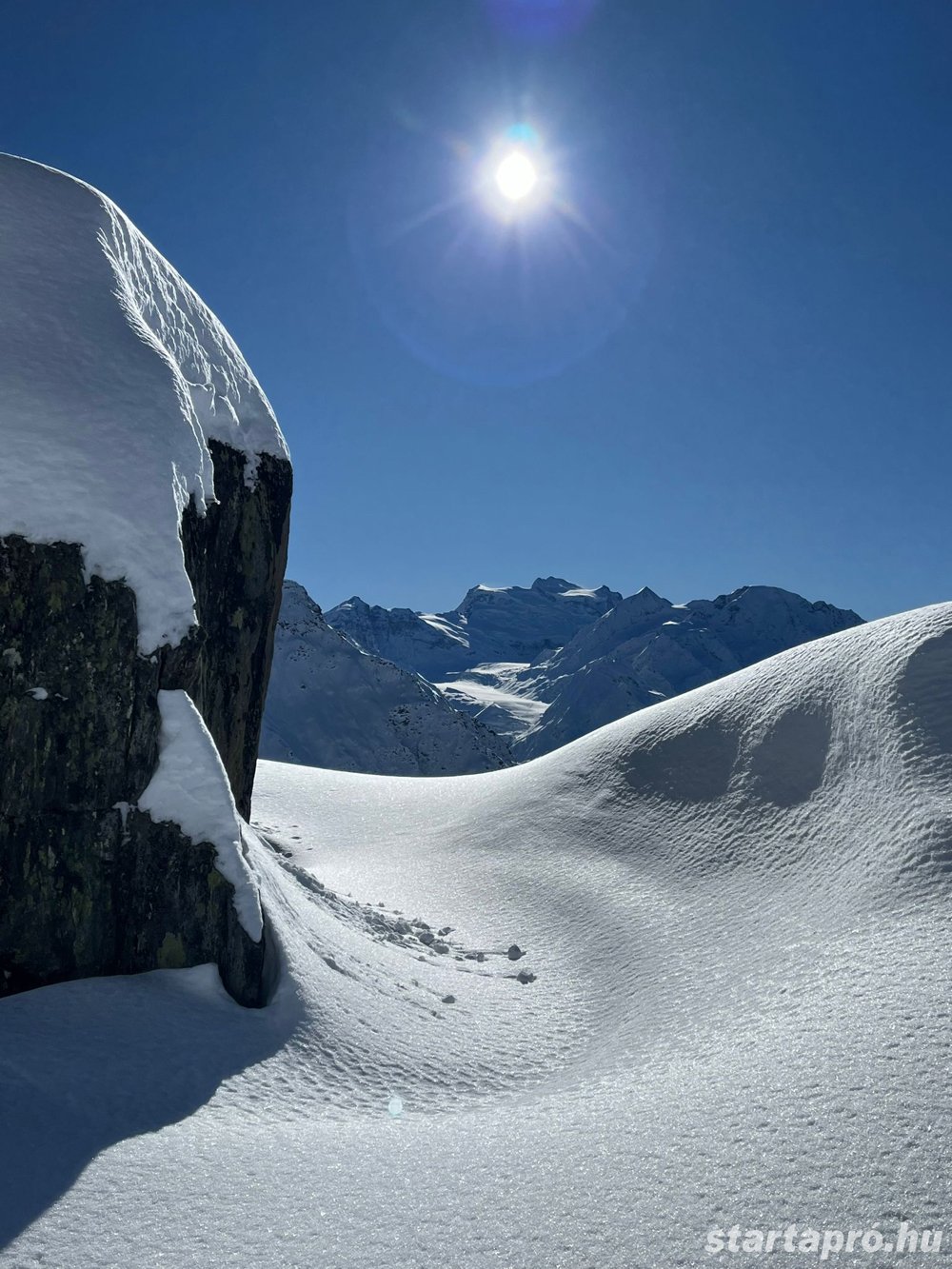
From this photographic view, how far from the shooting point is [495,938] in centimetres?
1262

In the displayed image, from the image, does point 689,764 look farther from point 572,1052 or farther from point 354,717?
point 354,717

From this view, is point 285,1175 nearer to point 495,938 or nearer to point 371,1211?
point 371,1211

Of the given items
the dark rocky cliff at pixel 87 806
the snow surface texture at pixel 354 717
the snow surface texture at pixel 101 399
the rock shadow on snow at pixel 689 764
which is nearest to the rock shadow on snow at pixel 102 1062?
the dark rocky cliff at pixel 87 806

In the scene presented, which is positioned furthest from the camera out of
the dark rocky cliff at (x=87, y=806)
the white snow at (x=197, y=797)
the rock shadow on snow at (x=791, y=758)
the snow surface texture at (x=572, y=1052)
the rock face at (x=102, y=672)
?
the rock shadow on snow at (x=791, y=758)

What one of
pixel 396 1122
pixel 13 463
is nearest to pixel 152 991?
pixel 396 1122

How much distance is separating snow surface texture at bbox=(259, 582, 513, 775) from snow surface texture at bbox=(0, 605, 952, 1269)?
340 feet

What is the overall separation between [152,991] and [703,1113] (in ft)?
15.6

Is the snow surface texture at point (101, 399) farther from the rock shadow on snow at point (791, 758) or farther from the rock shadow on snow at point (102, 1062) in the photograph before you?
the rock shadow on snow at point (791, 758)

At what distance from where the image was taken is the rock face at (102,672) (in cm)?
671

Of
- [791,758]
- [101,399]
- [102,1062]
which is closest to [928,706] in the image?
[791,758]

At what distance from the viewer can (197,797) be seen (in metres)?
7.45

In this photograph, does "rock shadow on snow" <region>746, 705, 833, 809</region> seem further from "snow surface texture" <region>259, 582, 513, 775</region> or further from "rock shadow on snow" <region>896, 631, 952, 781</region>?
"snow surface texture" <region>259, 582, 513, 775</region>

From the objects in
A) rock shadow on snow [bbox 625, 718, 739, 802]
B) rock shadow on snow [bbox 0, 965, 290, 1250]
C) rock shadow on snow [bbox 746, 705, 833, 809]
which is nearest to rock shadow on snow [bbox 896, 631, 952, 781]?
rock shadow on snow [bbox 746, 705, 833, 809]

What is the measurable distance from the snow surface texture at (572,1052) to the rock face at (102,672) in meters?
0.61
